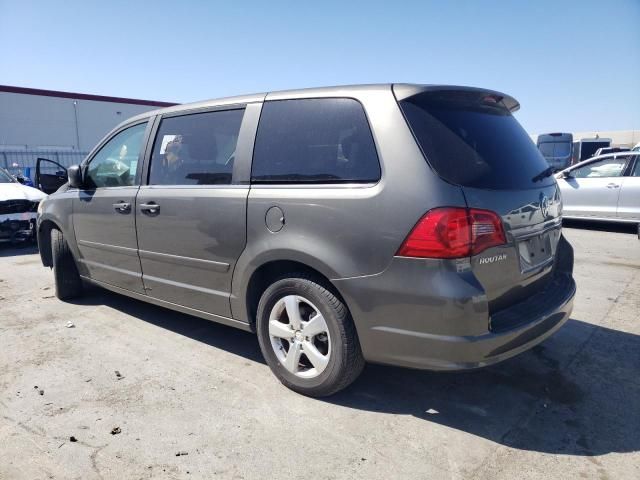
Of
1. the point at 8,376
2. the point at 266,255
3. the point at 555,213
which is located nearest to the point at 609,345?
the point at 555,213

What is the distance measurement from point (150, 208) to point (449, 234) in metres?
2.46

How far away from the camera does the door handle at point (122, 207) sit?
13.0 feet

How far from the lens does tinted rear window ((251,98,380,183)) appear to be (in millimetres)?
2709

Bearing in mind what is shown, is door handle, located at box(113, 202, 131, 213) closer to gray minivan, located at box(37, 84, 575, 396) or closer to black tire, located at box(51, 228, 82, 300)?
gray minivan, located at box(37, 84, 575, 396)

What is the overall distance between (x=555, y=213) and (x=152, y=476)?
2893mm

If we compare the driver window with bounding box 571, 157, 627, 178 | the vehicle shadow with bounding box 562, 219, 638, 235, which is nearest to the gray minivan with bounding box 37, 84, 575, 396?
the driver window with bounding box 571, 157, 627, 178

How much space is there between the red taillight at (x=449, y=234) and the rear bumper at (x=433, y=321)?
0.08 meters

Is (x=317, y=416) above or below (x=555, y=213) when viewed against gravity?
below

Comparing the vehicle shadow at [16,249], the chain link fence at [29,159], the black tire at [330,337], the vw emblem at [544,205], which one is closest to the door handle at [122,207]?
the black tire at [330,337]

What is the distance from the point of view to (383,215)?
2502mm

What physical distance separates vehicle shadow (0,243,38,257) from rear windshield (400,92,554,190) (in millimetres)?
7948

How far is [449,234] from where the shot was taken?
2.35 metres

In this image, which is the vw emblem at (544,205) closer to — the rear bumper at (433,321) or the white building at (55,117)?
the rear bumper at (433,321)

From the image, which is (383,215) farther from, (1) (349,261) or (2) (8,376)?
(2) (8,376)
